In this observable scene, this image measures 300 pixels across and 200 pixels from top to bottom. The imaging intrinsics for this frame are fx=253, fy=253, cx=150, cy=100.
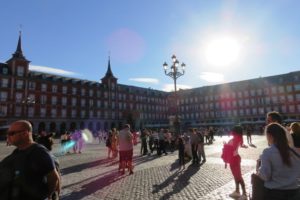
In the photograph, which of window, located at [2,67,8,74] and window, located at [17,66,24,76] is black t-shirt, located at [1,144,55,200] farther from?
window, located at [17,66,24,76]

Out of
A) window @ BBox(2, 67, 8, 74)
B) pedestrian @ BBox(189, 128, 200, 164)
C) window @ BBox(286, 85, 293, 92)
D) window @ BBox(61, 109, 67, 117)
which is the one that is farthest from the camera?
window @ BBox(286, 85, 293, 92)

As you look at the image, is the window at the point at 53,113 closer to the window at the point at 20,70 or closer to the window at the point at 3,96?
the window at the point at 20,70

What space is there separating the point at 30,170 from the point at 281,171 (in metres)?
2.72

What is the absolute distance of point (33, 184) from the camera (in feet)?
8.36

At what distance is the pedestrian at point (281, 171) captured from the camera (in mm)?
2873

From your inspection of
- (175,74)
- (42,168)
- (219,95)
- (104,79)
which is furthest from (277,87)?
(42,168)

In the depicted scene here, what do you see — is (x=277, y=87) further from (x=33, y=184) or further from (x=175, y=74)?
(x=33, y=184)

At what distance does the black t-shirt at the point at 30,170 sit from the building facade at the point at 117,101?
41476mm

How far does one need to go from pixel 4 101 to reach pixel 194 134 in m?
45.9

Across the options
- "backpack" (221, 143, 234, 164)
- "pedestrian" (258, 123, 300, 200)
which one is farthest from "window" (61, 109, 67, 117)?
"pedestrian" (258, 123, 300, 200)

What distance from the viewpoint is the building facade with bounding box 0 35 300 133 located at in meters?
49.9

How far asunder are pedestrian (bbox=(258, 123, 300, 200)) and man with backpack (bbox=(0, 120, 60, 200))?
2406mm

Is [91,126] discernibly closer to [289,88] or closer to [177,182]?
[289,88]

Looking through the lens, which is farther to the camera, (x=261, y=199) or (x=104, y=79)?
(x=104, y=79)
